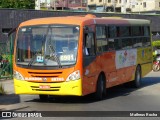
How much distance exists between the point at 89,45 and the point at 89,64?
0.61m

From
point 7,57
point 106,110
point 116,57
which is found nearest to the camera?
A: point 106,110

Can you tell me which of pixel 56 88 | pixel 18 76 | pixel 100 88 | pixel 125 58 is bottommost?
pixel 100 88

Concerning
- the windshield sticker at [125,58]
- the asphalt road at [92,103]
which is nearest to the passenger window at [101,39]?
the windshield sticker at [125,58]

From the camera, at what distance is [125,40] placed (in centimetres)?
1862

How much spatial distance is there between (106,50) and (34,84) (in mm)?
3321

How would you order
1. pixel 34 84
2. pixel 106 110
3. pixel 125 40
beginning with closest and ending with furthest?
pixel 106 110
pixel 34 84
pixel 125 40

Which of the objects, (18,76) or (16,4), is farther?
(16,4)

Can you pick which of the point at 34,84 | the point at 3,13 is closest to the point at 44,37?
the point at 34,84

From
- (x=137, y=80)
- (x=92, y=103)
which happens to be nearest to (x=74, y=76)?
(x=92, y=103)

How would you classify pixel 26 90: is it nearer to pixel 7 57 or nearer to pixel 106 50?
pixel 106 50

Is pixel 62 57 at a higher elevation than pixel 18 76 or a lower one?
higher

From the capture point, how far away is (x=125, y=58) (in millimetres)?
18531

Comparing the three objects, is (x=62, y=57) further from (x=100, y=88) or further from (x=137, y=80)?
(x=137, y=80)

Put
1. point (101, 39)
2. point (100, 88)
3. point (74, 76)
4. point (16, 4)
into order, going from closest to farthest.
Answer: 1. point (74, 76)
2. point (100, 88)
3. point (101, 39)
4. point (16, 4)
